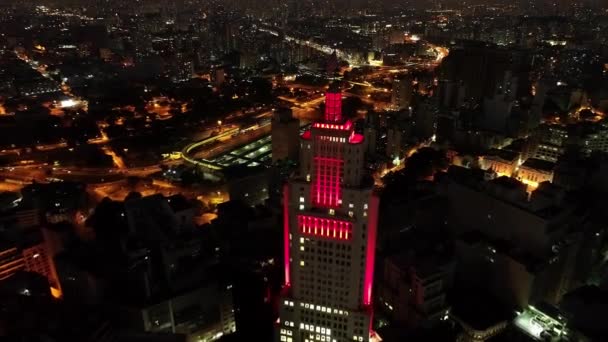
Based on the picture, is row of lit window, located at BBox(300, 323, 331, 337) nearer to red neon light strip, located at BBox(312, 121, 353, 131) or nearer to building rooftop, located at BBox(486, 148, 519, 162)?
red neon light strip, located at BBox(312, 121, 353, 131)

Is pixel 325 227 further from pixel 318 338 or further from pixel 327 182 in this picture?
pixel 318 338

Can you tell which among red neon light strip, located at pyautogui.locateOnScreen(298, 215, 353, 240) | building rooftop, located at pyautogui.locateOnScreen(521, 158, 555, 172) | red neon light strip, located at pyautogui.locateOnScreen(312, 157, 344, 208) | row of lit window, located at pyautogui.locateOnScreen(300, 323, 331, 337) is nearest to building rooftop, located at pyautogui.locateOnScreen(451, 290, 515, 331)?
row of lit window, located at pyautogui.locateOnScreen(300, 323, 331, 337)

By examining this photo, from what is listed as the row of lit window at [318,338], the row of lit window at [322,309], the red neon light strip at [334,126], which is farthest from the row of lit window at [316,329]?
the red neon light strip at [334,126]

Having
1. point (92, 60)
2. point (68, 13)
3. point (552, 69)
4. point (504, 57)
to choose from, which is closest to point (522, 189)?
point (504, 57)

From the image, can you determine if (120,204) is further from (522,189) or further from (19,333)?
(522,189)

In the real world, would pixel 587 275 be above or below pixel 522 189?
below

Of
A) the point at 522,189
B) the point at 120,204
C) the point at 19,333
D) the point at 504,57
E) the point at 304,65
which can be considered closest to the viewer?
the point at 19,333

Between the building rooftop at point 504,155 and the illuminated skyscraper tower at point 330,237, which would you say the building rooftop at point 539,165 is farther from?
the illuminated skyscraper tower at point 330,237

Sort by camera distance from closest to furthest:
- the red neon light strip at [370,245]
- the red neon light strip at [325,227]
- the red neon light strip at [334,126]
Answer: the red neon light strip at [334,126] < the red neon light strip at [370,245] < the red neon light strip at [325,227]

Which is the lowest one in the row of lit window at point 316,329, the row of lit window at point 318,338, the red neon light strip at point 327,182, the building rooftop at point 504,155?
the row of lit window at point 318,338
